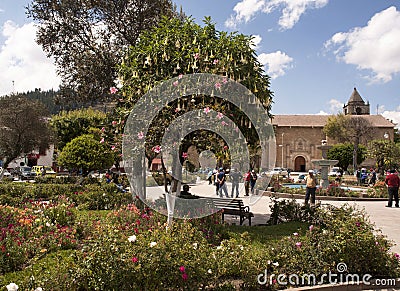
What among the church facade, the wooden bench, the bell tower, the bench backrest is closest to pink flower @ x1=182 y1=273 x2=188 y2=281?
the wooden bench

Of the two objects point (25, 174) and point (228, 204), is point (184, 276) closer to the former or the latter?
point (228, 204)

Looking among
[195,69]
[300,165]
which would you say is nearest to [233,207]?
[195,69]

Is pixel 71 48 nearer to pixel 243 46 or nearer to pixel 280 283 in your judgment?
pixel 243 46

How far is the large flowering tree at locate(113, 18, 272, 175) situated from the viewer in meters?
7.84

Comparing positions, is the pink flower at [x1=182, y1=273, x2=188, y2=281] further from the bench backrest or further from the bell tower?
the bell tower

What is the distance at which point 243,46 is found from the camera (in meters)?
8.23

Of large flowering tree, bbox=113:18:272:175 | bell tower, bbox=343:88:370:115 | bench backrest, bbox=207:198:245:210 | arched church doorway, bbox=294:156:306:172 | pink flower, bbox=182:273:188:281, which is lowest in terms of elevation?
pink flower, bbox=182:273:188:281

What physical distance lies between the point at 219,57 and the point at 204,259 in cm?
481

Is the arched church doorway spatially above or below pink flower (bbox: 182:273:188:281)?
above

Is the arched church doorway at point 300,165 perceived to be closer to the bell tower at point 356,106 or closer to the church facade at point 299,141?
the church facade at point 299,141

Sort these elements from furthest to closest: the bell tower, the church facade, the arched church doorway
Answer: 1. the bell tower
2. the arched church doorway
3. the church facade

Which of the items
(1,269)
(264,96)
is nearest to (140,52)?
(264,96)

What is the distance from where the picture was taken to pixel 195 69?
8.07 meters

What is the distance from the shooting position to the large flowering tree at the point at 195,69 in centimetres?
784
